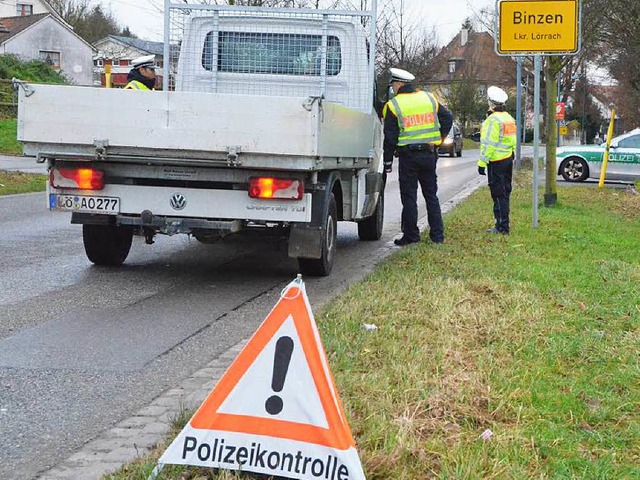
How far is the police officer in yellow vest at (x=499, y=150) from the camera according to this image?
11.8 meters

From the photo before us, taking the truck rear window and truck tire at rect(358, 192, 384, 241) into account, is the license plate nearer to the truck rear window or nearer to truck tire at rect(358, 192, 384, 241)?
the truck rear window

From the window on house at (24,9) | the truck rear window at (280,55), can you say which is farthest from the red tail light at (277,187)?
the window on house at (24,9)

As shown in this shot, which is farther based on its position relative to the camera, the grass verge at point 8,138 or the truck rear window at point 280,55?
the grass verge at point 8,138

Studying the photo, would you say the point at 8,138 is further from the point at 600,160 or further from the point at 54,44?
the point at 54,44

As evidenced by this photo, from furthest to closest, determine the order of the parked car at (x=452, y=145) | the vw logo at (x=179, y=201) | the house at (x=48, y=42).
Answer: the house at (x=48, y=42) < the parked car at (x=452, y=145) < the vw logo at (x=179, y=201)

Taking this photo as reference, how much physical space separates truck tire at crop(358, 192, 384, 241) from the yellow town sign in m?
2.64

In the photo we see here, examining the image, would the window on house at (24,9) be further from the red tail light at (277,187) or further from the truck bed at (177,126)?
the red tail light at (277,187)

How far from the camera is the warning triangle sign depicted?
11.4 ft

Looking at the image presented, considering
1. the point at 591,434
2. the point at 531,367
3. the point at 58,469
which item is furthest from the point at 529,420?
the point at 58,469

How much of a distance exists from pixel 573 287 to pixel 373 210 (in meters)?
3.90

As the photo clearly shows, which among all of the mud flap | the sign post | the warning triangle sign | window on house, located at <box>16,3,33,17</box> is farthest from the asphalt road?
window on house, located at <box>16,3,33,17</box>

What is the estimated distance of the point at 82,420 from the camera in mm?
4535

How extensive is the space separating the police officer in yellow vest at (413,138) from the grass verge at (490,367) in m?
1.27

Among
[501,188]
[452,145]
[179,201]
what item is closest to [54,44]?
[452,145]
